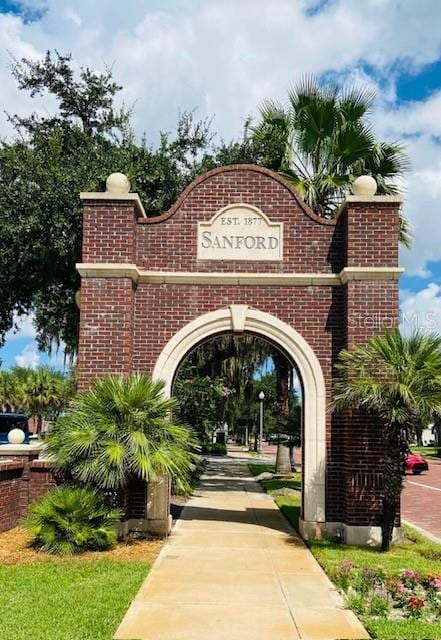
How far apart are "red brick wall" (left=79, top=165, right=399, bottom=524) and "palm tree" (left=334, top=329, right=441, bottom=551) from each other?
2.19ft

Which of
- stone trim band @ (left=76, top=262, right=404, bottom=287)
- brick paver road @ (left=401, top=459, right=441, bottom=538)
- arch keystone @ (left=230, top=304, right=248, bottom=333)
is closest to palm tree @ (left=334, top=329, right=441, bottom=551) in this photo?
stone trim band @ (left=76, top=262, right=404, bottom=287)

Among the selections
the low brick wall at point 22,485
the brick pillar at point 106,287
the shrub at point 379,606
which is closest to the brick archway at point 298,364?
the brick pillar at point 106,287

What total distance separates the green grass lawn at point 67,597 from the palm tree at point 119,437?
1.29 m

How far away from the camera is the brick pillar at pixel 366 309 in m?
10.5

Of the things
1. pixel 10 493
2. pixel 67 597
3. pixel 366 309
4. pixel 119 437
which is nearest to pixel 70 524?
pixel 119 437

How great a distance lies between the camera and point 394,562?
9078 mm

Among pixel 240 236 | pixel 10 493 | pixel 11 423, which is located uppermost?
pixel 240 236

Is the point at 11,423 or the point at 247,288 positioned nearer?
the point at 247,288

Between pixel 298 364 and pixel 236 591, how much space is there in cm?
436

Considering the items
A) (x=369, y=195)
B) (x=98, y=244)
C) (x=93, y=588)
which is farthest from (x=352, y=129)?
(x=93, y=588)

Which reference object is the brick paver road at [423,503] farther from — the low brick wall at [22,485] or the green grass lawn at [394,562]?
the low brick wall at [22,485]

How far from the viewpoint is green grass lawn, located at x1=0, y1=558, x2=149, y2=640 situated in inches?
236

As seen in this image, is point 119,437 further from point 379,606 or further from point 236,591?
point 379,606

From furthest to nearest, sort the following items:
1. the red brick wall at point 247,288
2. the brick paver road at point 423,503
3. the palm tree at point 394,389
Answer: the brick paver road at point 423,503, the red brick wall at point 247,288, the palm tree at point 394,389
